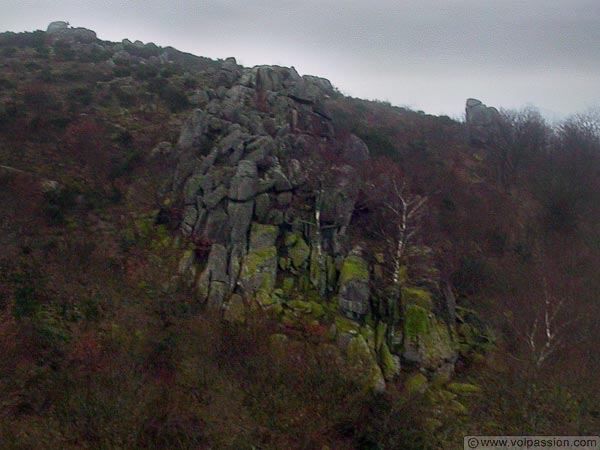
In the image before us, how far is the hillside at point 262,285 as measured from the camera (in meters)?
10.6

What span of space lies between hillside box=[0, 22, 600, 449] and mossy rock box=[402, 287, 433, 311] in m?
0.25

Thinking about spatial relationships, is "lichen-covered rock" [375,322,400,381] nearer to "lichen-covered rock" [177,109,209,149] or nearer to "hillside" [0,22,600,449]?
"hillside" [0,22,600,449]

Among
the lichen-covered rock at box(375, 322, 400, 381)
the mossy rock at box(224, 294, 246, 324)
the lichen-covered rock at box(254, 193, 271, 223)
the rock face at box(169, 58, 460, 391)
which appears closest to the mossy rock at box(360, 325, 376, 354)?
the rock face at box(169, 58, 460, 391)

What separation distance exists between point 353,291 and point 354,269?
1.13m

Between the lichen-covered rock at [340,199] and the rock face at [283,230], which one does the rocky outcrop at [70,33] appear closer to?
the rock face at [283,230]

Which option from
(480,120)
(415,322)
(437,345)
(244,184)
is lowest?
(437,345)

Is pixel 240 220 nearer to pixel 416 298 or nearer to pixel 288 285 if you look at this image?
pixel 288 285

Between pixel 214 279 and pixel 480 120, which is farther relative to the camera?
pixel 480 120

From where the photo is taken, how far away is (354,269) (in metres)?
15.8

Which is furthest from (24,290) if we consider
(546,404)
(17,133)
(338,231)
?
(546,404)

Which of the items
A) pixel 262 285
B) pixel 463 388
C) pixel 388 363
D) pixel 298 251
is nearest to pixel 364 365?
pixel 388 363

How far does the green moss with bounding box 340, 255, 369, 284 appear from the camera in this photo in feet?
50.7

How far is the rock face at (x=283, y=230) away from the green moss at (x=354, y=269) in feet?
0.16

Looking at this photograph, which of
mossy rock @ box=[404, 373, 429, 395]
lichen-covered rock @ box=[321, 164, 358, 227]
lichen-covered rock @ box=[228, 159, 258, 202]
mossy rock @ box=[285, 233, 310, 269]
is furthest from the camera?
lichen-covered rock @ box=[321, 164, 358, 227]
